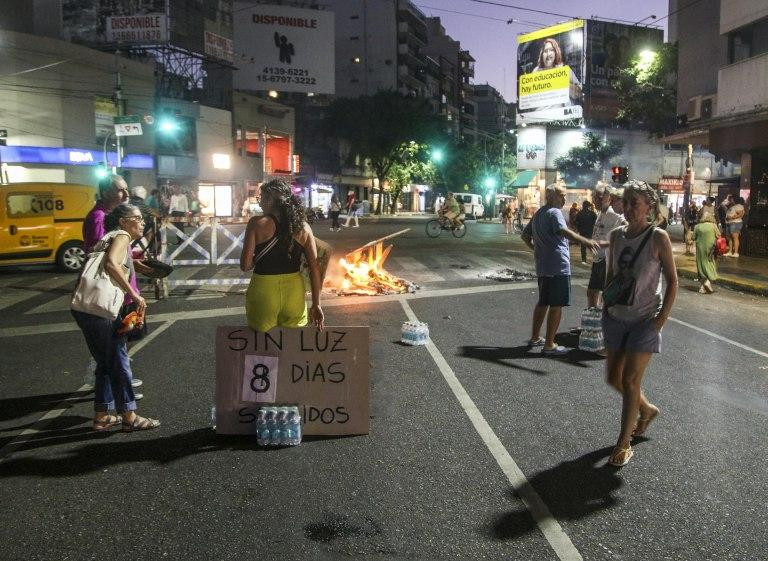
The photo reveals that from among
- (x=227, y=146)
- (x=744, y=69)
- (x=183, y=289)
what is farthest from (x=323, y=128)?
(x=183, y=289)

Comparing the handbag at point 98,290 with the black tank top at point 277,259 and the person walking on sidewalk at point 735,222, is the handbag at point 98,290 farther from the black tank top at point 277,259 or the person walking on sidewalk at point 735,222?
the person walking on sidewalk at point 735,222

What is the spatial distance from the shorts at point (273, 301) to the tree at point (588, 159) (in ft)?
179

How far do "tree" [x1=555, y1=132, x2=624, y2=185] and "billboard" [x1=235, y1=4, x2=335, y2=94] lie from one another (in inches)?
838

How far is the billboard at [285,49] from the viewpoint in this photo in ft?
174

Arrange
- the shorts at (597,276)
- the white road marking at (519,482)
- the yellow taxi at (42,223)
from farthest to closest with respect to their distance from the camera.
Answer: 1. the yellow taxi at (42,223)
2. the shorts at (597,276)
3. the white road marking at (519,482)

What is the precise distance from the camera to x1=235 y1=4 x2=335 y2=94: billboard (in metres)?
53.2

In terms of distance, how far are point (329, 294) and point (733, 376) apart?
22.7 ft

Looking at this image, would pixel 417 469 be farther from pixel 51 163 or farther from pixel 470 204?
pixel 470 204

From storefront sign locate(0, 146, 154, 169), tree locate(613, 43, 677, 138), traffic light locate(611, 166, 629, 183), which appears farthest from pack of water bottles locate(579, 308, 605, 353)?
tree locate(613, 43, 677, 138)

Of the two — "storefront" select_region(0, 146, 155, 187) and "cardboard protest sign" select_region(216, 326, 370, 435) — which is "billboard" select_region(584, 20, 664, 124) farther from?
"cardboard protest sign" select_region(216, 326, 370, 435)

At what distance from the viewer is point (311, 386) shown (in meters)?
4.67

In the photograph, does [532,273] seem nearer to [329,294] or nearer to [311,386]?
[329,294]

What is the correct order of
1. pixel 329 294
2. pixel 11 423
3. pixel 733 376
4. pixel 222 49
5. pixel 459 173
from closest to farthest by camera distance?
pixel 11 423 < pixel 733 376 < pixel 329 294 < pixel 222 49 < pixel 459 173

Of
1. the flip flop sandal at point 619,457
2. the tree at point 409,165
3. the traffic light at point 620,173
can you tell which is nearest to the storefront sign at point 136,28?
the traffic light at point 620,173
